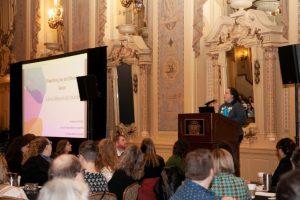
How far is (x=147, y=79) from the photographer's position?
1098 centimetres

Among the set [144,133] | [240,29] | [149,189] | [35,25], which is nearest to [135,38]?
[144,133]

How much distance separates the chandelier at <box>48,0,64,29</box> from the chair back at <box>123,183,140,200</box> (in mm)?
9559

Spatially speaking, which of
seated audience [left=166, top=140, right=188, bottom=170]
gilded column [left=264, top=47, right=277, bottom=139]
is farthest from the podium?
gilded column [left=264, top=47, right=277, bottom=139]

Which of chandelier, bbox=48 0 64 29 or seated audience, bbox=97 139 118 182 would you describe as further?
chandelier, bbox=48 0 64 29

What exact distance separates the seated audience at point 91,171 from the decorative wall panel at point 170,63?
17.7 ft

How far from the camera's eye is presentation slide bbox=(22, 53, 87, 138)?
11.4 meters

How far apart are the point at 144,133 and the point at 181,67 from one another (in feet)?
5.31

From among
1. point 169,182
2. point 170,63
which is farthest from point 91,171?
point 170,63

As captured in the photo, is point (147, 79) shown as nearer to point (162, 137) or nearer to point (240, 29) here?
point (162, 137)

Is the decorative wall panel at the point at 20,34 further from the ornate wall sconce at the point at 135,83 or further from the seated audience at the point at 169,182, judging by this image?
the seated audience at the point at 169,182

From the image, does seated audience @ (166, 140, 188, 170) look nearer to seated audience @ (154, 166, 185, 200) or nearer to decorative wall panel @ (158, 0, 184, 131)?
seated audience @ (154, 166, 185, 200)

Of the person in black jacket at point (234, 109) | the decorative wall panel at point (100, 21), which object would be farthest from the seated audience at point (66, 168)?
the decorative wall panel at point (100, 21)

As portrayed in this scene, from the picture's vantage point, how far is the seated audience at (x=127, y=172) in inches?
207

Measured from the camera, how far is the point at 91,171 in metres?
4.83
